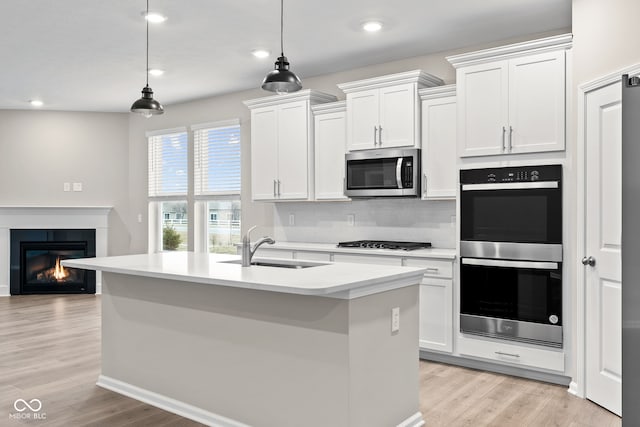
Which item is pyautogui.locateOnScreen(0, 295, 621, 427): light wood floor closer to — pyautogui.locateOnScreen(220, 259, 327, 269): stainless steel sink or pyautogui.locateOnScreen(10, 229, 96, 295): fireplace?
pyautogui.locateOnScreen(220, 259, 327, 269): stainless steel sink

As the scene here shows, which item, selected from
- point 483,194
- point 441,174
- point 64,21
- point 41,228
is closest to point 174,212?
point 41,228

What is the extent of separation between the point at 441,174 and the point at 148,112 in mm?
2290

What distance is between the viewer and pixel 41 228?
757 centimetres

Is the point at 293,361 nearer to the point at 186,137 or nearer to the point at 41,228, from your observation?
the point at 186,137

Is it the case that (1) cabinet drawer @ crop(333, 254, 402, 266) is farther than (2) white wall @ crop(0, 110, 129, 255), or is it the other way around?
(2) white wall @ crop(0, 110, 129, 255)

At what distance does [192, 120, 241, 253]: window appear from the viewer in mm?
6516

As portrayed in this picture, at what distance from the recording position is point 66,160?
25.2ft

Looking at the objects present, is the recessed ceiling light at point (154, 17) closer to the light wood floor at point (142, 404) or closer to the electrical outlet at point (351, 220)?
the electrical outlet at point (351, 220)

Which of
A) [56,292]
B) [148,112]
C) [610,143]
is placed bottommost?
[56,292]

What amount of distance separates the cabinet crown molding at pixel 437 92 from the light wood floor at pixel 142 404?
6.98 ft

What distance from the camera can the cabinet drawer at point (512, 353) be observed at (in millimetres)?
3705

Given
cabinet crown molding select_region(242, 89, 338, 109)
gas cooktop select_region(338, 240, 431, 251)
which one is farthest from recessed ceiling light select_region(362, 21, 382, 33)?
gas cooktop select_region(338, 240, 431, 251)

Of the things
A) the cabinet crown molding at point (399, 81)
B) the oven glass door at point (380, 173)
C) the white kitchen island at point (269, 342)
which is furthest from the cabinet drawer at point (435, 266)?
the cabinet crown molding at point (399, 81)

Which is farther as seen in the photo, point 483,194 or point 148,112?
point 483,194
